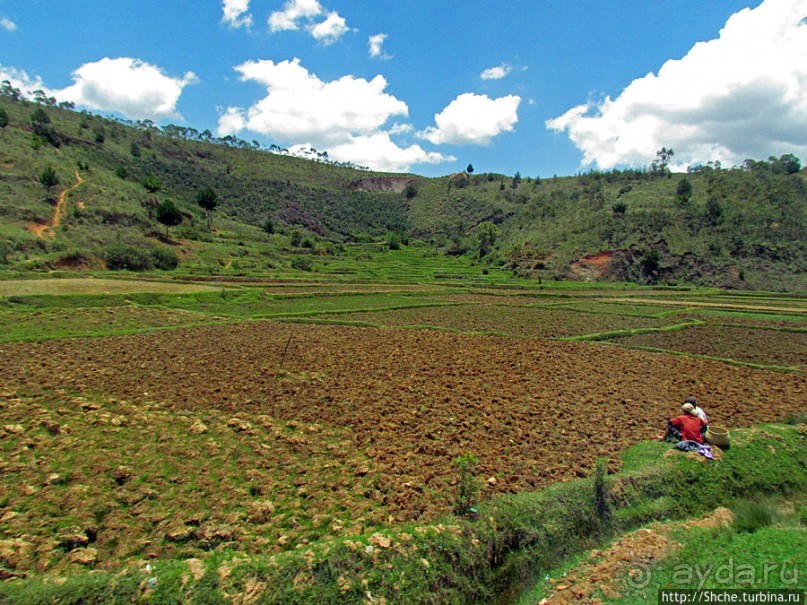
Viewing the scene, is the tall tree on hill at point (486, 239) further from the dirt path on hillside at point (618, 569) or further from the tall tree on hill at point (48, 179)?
the dirt path on hillside at point (618, 569)

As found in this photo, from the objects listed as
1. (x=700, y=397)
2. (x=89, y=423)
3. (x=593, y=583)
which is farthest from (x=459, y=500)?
(x=700, y=397)

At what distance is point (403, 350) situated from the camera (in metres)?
17.3

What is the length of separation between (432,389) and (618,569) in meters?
7.06

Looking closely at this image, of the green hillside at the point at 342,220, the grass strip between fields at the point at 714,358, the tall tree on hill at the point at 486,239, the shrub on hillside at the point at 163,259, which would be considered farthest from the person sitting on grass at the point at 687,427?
the tall tree on hill at the point at 486,239

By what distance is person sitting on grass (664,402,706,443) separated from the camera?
8961 millimetres

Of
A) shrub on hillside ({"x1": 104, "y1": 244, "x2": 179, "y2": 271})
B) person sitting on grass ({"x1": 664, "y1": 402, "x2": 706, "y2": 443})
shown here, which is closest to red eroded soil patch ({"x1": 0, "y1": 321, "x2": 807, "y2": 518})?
person sitting on grass ({"x1": 664, "y1": 402, "x2": 706, "y2": 443})

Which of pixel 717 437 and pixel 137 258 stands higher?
pixel 137 258

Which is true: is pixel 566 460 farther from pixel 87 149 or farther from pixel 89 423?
pixel 87 149

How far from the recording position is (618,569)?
5828 millimetres

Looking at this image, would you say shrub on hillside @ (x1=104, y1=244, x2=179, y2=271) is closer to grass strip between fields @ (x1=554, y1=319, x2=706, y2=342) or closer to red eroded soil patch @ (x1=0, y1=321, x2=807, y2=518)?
red eroded soil patch @ (x1=0, y1=321, x2=807, y2=518)

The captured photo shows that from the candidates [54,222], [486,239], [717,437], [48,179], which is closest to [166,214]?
[54,222]

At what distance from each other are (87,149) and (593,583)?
9790cm

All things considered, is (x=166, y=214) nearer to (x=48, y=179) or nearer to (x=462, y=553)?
(x=48, y=179)

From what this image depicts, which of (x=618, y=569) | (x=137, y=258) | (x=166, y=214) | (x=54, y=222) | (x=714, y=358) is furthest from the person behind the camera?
(x=166, y=214)
